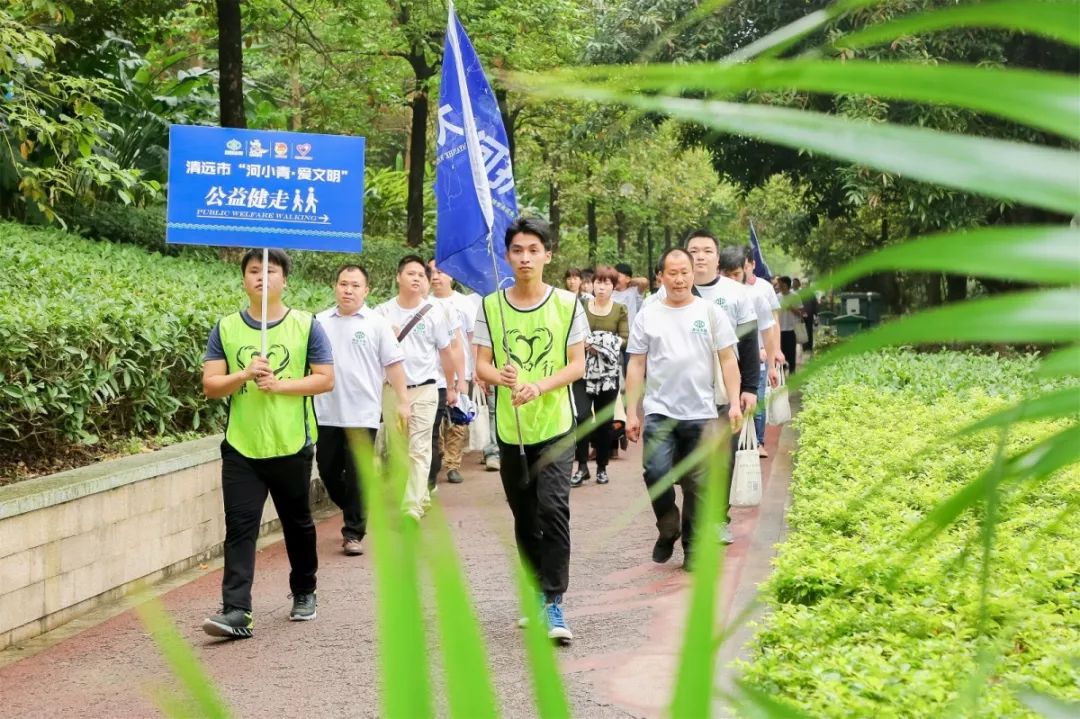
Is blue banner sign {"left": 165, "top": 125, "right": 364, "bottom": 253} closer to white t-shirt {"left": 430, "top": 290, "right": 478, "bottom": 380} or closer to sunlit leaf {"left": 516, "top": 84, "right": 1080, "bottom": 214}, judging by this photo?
white t-shirt {"left": 430, "top": 290, "right": 478, "bottom": 380}

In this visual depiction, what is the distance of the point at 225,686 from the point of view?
619 centimetres

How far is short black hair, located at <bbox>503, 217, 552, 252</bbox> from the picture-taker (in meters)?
6.86

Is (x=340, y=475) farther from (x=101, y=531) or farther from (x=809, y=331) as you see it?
(x=809, y=331)

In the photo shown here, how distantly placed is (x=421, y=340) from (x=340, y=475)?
1.62m

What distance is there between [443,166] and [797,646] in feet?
17.4

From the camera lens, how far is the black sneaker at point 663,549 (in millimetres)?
8602

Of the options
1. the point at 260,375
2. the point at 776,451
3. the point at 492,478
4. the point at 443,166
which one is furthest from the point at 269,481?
the point at 776,451

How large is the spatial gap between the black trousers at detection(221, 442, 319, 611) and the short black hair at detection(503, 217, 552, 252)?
1.48 m

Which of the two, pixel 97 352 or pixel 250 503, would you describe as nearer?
pixel 250 503

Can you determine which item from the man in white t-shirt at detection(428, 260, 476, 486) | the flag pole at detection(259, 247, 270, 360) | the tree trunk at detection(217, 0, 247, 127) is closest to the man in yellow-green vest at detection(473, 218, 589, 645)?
the flag pole at detection(259, 247, 270, 360)

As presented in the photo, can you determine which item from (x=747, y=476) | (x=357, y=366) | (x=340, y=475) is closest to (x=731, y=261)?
(x=747, y=476)

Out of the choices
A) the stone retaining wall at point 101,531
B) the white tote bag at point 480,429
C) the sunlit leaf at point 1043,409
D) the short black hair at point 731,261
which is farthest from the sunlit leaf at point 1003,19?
the white tote bag at point 480,429

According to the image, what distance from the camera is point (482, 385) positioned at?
7871mm

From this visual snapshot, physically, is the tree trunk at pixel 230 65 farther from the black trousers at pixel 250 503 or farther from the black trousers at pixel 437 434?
the black trousers at pixel 250 503
